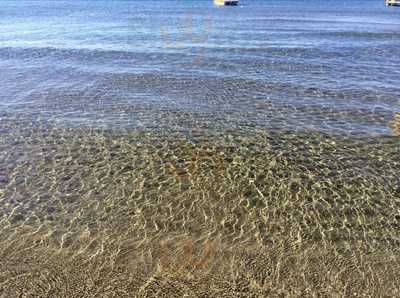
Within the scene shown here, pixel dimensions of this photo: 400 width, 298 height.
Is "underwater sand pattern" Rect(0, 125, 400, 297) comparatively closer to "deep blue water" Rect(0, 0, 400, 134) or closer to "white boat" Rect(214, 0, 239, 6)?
"deep blue water" Rect(0, 0, 400, 134)

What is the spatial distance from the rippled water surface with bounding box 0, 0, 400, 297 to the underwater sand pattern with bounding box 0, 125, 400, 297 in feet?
0.14

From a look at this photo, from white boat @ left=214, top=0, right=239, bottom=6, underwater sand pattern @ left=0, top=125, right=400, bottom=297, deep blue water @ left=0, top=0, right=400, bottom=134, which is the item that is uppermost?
white boat @ left=214, top=0, right=239, bottom=6

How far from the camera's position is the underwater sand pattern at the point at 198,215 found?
24.8ft

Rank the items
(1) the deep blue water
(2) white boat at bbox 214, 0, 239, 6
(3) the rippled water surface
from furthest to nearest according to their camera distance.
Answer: (2) white boat at bbox 214, 0, 239, 6, (1) the deep blue water, (3) the rippled water surface

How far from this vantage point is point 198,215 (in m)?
9.76

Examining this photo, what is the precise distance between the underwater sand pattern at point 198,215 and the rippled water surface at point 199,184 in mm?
41

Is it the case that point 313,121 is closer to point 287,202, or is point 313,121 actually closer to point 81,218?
point 287,202

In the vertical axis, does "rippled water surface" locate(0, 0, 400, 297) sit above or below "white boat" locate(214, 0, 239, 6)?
below

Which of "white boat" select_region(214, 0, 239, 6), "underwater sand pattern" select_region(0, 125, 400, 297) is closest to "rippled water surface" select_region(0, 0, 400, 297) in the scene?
"underwater sand pattern" select_region(0, 125, 400, 297)

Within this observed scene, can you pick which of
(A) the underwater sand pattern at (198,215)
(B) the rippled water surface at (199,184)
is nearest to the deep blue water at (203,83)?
(B) the rippled water surface at (199,184)

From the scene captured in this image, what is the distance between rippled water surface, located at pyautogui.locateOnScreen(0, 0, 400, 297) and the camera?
773 cm

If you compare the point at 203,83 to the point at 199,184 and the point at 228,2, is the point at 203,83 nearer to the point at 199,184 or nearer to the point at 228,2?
the point at 199,184

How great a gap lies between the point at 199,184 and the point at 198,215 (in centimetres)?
168

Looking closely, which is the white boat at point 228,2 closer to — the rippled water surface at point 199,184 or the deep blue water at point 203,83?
the deep blue water at point 203,83
